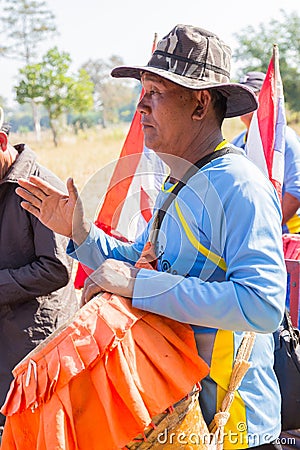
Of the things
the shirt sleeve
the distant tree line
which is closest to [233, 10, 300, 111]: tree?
the distant tree line

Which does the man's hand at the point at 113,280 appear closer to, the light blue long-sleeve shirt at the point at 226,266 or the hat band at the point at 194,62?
the light blue long-sleeve shirt at the point at 226,266

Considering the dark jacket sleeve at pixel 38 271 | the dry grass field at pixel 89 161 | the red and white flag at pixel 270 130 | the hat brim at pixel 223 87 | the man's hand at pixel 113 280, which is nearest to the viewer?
the man's hand at pixel 113 280

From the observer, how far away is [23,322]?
2713mm

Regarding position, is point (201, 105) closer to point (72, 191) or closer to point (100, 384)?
point (72, 191)

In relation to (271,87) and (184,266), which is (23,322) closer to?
(184,266)

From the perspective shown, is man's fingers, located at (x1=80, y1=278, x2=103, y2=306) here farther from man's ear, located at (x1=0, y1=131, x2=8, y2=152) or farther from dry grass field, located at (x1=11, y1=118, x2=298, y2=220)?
man's ear, located at (x1=0, y1=131, x2=8, y2=152)

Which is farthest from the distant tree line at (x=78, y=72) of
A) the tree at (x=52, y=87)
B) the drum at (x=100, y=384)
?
the drum at (x=100, y=384)

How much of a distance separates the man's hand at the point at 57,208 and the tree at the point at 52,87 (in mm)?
25654

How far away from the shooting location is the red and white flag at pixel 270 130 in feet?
10.7

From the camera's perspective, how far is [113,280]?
1502mm

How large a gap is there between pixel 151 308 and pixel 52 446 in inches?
15.0

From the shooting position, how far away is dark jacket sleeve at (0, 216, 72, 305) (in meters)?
2.60

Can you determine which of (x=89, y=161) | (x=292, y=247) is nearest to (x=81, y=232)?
(x=292, y=247)

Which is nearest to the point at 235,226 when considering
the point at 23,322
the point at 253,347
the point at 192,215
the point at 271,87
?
the point at 192,215
